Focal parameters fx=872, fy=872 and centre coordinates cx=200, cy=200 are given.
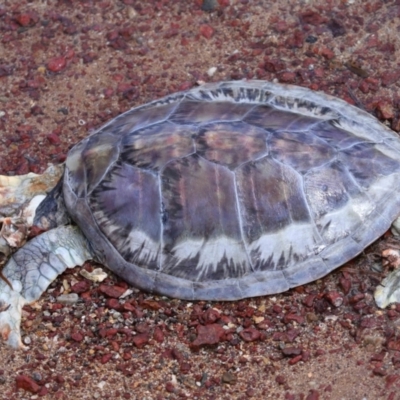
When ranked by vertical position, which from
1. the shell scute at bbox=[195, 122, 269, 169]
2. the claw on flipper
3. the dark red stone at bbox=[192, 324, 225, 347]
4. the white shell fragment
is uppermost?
the shell scute at bbox=[195, 122, 269, 169]

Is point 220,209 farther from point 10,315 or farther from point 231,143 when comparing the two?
point 10,315

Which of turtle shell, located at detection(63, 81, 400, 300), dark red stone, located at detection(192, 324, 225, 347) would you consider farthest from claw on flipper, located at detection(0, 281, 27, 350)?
dark red stone, located at detection(192, 324, 225, 347)

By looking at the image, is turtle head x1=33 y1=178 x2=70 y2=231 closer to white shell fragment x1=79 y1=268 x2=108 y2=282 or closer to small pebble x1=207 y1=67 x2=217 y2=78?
white shell fragment x1=79 y1=268 x2=108 y2=282

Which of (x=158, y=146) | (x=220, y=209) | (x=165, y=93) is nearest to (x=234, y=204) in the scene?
(x=220, y=209)

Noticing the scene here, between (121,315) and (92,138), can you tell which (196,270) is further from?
(92,138)

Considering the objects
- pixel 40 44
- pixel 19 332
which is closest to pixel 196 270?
pixel 19 332

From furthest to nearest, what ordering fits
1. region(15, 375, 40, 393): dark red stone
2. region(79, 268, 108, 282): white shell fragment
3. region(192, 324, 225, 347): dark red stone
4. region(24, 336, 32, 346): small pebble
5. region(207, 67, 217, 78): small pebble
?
region(207, 67, 217, 78): small pebble
region(79, 268, 108, 282): white shell fragment
region(24, 336, 32, 346): small pebble
region(192, 324, 225, 347): dark red stone
region(15, 375, 40, 393): dark red stone
